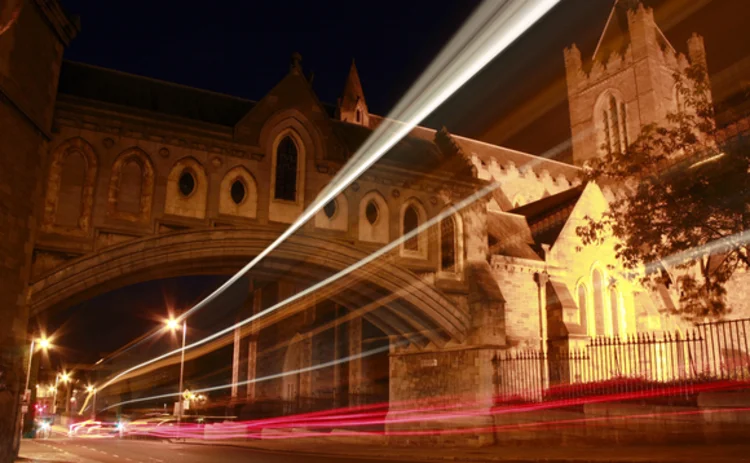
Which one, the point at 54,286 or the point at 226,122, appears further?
the point at 226,122

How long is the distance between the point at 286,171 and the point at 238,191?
1.41 m

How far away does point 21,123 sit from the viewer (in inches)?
502

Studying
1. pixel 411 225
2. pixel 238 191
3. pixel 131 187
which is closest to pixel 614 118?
pixel 411 225

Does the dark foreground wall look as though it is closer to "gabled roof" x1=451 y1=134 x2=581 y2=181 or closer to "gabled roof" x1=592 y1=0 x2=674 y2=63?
"gabled roof" x1=451 y1=134 x2=581 y2=181

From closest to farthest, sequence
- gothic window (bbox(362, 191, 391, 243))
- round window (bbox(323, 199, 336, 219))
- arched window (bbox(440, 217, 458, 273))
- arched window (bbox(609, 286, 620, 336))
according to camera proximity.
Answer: round window (bbox(323, 199, 336, 219))
gothic window (bbox(362, 191, 391, 243))
arched window (bbox(440, 217, 458, 273))
arched window (bbox(609, 286, 620, 336))

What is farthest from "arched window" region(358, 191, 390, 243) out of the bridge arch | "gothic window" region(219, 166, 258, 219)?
"gothic window" region(219, 166, 258, 219)

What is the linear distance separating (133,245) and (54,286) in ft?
5.94

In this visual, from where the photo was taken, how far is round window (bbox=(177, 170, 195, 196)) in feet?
51.1

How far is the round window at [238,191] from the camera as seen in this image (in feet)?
53.2

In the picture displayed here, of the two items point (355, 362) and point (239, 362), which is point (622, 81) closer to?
point (355, 362)

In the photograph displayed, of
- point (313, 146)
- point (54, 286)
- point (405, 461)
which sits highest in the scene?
point (313, 146)

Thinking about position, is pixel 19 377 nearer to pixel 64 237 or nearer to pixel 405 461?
pixel 64 237

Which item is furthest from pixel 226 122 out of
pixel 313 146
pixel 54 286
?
pixel 54 286

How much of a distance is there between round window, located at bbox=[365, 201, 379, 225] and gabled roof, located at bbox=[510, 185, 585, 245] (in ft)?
41.5
